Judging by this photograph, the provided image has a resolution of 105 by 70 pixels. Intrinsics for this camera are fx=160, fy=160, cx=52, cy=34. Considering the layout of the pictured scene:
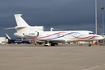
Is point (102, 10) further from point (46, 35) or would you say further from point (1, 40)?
point (1, 40)

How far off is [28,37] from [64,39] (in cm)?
918

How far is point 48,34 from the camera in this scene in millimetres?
39562

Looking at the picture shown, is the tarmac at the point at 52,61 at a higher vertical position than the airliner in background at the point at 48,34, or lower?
lower

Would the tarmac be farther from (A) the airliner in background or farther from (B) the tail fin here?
(B) the tail fin

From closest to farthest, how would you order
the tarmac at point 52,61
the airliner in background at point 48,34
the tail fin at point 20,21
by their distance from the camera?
the tarmac at point 52,61
the airliner in background at point 48,34
the tail fin at point 20,21

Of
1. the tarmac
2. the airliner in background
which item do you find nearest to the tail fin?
the airliner in background

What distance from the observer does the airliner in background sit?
36.2 meters

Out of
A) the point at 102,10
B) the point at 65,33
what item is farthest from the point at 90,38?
the point at 102,10

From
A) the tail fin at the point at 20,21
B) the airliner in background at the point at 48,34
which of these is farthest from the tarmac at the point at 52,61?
the tail fin at the point at 20,21

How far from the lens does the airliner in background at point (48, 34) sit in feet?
119

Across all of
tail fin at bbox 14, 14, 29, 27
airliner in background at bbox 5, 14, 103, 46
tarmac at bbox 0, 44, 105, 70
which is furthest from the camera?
tail fin at bbox 14, 14, 29, 27

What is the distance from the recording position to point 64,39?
37.7m

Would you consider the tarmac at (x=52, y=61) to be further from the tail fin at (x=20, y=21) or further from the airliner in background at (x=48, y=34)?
the tail fin at (x=20, y=21)

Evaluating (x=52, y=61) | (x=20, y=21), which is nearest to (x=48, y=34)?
(x=20, y=21)
